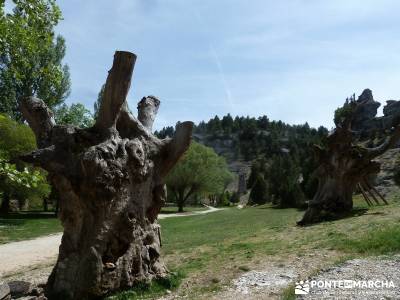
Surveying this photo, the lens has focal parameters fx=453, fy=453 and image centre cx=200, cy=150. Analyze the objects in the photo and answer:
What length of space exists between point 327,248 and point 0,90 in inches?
1351

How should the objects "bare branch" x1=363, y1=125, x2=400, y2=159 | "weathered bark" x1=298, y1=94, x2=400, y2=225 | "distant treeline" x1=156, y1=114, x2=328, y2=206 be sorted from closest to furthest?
"weathered bark" x1=298, y1=94, x2=400, y2=225, "bare branch" x1=363, y1=125, x2=400, y2=159, "distant treeline" x1=156, y1=114, x2=328, y2=206

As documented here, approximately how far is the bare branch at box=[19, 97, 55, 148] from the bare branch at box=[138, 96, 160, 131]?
1.99 m

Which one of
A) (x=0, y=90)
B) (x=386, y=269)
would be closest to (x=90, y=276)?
(x=386, y=269)

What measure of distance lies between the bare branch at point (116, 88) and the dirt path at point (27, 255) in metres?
6.82

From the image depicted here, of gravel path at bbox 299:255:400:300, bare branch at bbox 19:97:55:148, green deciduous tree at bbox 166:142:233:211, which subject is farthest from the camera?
green deciduous tree at bbox 166:142:233:211

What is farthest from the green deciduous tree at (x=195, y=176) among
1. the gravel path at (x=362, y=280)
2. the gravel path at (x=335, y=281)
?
the gravel path at (x=362, y=280)

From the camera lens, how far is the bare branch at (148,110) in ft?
33.6

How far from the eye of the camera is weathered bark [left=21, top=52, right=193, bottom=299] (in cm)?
823

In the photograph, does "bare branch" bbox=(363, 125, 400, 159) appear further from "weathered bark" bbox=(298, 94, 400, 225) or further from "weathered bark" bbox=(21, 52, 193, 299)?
"weathered bark" bbox=(21, 52, 193, 299)

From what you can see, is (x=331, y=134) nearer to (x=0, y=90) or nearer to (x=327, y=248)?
(x=327, y=248)

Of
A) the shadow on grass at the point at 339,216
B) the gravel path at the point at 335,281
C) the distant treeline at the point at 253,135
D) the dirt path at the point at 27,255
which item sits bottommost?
the dirt path at the point at 27,255

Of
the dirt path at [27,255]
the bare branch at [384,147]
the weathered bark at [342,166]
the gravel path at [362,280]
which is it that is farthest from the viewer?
the bare branch at [384,147]

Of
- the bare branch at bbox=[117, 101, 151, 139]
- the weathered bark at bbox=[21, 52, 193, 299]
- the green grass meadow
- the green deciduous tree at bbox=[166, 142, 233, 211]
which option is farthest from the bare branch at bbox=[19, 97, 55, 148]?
the green deciduous tree at bbox=[166, 142, 233, 211]

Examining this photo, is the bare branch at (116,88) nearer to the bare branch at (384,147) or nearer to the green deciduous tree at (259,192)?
the bare branch at (384,147)
